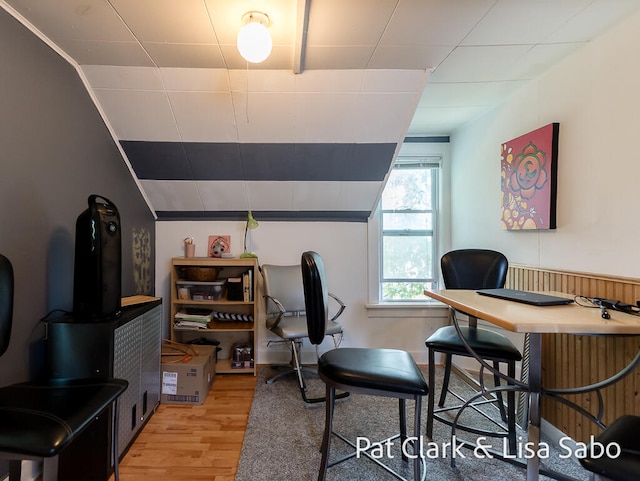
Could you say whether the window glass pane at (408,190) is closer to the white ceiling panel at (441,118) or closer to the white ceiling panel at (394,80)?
the white ceiling panel at (441,118)

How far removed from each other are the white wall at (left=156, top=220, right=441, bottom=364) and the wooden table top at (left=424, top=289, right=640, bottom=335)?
1578 mm

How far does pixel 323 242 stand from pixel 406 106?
1.36m

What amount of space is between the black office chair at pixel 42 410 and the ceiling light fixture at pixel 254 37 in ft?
4.35

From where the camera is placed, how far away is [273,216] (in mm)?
2805

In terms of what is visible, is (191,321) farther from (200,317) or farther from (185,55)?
(185,55)

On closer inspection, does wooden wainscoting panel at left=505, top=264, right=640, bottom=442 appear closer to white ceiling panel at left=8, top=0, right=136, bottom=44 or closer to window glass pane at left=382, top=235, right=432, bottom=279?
window glass pane at left=382, top=235, right=432, bottom=279

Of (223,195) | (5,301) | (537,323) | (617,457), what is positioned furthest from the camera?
(223,195)

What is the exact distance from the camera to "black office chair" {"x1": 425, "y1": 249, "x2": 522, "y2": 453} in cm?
155

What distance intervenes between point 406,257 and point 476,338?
1383 millimetres

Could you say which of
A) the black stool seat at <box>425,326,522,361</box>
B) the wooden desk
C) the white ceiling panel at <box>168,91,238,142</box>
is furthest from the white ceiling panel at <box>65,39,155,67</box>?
the black stool seat at <box>425,326,522,361</box>

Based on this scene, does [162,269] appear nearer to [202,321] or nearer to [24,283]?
[202,321]

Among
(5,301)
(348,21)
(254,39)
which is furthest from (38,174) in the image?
(348,21)

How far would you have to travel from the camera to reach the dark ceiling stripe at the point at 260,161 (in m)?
2.21

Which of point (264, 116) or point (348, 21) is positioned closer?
point (348, 21)
